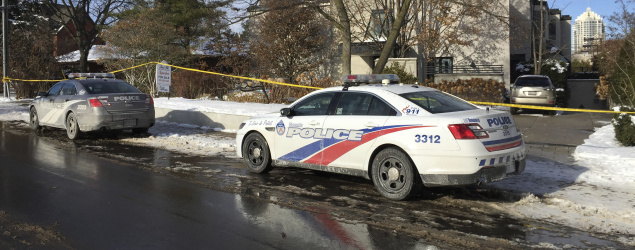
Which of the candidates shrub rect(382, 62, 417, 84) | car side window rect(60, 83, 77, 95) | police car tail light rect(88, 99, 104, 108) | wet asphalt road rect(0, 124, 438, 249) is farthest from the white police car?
shrub rect(382, 62, 417, 84)

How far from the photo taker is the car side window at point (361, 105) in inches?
290

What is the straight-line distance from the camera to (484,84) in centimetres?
2194

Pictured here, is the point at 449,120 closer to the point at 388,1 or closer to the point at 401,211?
the point at 401,211

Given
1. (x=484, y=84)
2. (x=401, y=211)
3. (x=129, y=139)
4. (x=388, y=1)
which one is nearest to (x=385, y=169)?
(x=401, y=211)

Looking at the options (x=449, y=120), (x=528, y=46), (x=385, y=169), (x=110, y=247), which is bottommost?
(x=110, y=247)

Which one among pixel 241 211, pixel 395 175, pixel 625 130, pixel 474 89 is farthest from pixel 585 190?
pixel 474 89

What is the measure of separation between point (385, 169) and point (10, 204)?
14.9ft

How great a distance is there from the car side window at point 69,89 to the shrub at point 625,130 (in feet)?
38.9

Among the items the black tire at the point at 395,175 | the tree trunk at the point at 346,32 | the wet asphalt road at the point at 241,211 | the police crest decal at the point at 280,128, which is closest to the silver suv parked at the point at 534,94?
the tree trunk at the point at 346,32

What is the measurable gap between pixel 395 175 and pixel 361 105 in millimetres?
1139

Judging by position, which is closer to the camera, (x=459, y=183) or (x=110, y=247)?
(x=110, y=247)

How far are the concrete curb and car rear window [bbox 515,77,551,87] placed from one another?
10.7 m

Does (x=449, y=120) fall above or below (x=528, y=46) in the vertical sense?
below

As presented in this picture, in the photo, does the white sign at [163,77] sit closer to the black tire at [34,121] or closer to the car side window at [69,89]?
the black tire at [34,121]
